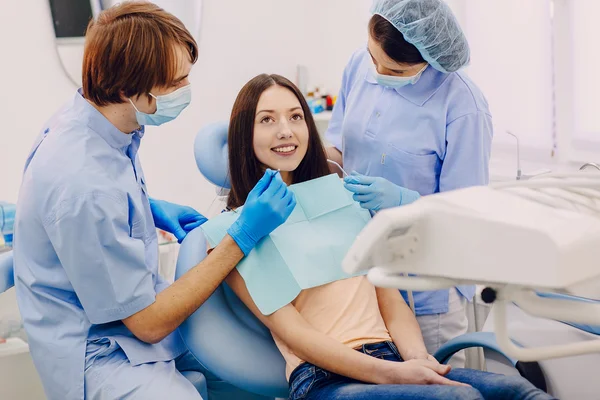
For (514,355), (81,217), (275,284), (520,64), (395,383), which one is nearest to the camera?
(514,355)

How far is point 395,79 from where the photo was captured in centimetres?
193

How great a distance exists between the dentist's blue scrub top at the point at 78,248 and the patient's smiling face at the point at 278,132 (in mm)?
374

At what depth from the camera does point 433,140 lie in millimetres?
1938

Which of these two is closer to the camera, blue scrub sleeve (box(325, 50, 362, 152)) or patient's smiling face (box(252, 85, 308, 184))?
patient's smiling face (box(252, 85, 308, 184))

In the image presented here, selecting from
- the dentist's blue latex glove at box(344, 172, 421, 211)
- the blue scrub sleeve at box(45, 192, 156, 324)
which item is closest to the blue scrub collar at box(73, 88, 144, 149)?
the blue scrub sleeve at box(45, 192, 156, 324)

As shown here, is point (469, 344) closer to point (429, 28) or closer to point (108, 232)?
point (429, 28)

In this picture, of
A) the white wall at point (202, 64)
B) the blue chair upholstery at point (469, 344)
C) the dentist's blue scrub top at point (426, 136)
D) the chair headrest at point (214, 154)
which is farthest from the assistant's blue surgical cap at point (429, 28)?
the white wall at point (202, 64)

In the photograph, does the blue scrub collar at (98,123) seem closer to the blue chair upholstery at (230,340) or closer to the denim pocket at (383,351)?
the blue chair upholstery at (230,340)

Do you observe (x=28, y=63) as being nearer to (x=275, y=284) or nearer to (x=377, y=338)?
(x=275, y=284)

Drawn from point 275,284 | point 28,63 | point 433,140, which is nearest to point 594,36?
point 433,140

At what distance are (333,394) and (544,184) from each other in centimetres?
75

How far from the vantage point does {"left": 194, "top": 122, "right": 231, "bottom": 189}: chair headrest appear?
1.97 meters

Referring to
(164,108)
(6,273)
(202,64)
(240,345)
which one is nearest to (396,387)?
(240,345)

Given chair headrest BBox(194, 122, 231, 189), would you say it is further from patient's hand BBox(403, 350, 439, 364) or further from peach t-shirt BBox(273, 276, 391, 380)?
patient's hand BBox(403, 350, 439, 364)
